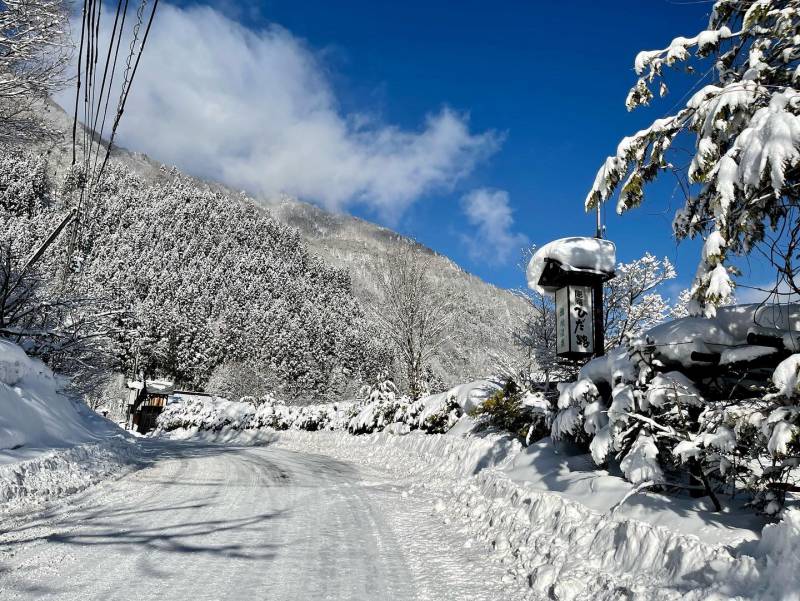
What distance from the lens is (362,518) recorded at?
701 cm

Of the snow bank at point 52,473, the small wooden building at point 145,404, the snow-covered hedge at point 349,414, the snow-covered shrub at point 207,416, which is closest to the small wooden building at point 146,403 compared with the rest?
the small wooden building at point 145,404

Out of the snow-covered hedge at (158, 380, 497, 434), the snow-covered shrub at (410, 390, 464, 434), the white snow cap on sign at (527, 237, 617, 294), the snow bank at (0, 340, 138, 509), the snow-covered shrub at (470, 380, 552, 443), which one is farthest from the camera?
the snow-covered hedge at (158, 380, 497, 434)

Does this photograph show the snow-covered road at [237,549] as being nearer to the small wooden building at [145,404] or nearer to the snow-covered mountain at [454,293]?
the snow-covered mountain at [454,293]

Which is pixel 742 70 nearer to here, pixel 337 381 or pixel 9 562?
pixel 9 562

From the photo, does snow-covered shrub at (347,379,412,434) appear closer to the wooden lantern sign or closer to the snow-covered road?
the wooden lantern sign

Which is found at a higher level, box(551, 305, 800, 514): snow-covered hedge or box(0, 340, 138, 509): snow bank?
box(551, 305, 800, 514): snow-covered hedge

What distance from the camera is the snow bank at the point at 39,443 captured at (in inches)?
265

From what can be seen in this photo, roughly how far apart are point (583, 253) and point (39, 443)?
9536 millimetres

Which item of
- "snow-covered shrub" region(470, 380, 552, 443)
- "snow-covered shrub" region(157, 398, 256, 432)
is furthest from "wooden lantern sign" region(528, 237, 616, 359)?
"snow-covered shrub" region(157, 398, 256, 432)

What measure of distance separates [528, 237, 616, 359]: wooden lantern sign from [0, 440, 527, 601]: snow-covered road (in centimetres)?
367

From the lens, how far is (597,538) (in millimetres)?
4422

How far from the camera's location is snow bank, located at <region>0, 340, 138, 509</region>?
22.1 ft

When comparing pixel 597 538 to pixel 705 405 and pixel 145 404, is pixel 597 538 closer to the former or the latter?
pixel 705 405

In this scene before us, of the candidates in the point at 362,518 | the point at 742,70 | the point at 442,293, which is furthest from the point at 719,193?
the point at 442,293
